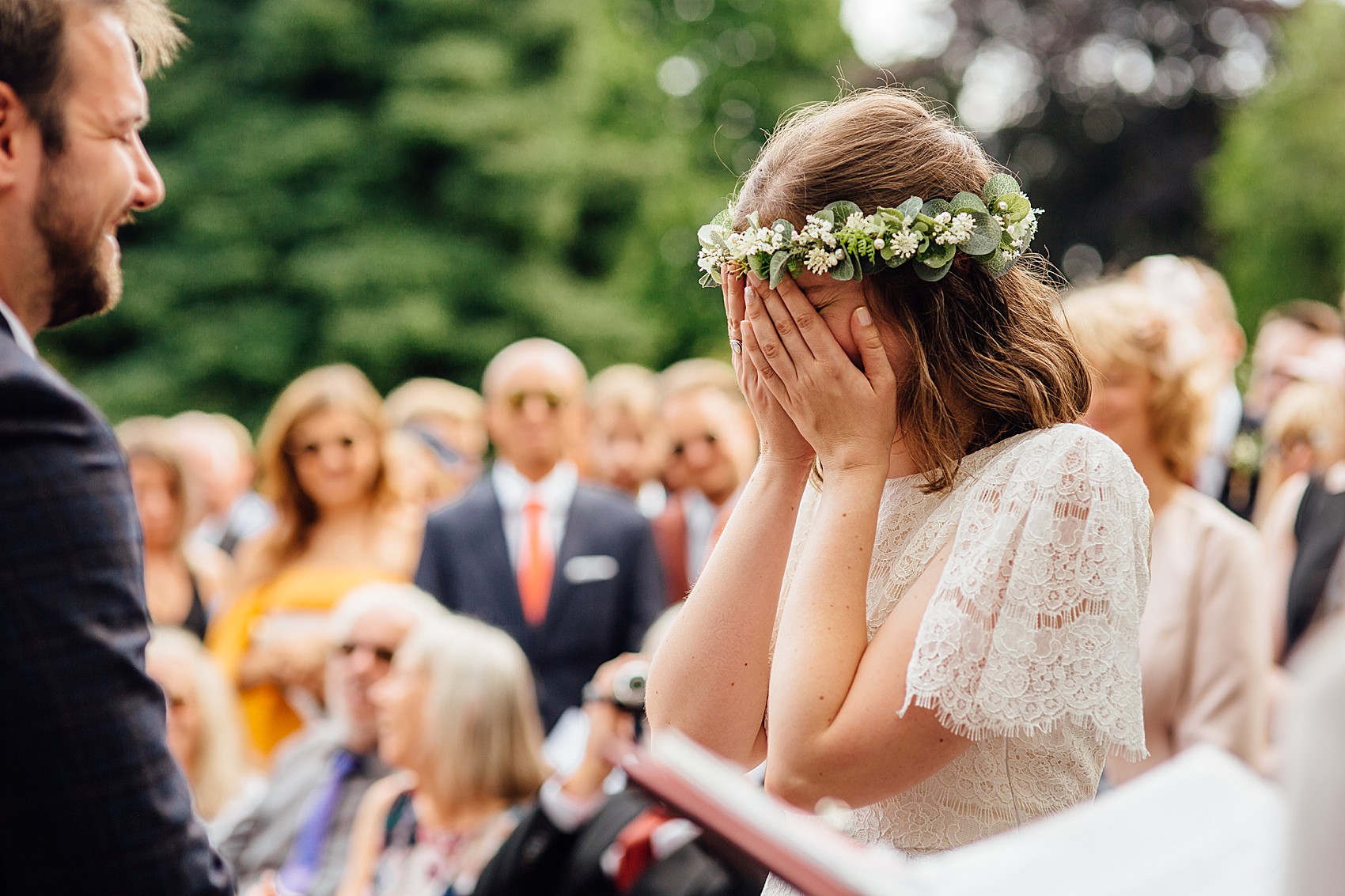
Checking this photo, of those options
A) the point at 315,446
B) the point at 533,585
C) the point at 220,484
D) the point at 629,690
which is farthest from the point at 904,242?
the point at 220,484

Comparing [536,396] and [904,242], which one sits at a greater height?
[904,242]

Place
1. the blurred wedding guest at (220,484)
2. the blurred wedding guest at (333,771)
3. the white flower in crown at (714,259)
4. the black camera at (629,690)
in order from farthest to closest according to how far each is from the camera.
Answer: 1. the blurred wedding guest at (220,484)
2. the blurred wedding guest at (333,771)
3. the black camera at (629,690)
4. the white flower in crown at (714,259)

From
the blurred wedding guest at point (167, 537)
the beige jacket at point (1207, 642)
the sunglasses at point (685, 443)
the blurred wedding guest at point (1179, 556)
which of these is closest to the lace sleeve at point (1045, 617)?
the blurred wedding guest at point (1179, 556)

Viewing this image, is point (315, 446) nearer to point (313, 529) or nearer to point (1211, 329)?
point (313, 529)

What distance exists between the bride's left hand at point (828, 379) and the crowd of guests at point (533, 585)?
1239 mm

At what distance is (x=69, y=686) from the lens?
5.36 feet

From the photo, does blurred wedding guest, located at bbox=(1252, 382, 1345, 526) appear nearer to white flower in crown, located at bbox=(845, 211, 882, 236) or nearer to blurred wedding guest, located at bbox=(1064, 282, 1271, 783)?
blurred wedding guest, located at bbox=(1064, 282, 1271, 783)

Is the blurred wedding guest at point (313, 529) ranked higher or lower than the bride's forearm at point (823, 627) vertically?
lower

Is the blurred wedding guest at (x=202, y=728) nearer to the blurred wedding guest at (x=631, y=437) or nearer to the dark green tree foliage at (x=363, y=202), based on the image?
the blurred wedding guest at (x=631, y=437)

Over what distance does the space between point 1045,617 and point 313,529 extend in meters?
4.97

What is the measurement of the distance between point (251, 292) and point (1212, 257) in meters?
19.7

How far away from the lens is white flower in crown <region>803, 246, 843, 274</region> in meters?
2.17

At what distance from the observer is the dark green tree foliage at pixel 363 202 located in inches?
784

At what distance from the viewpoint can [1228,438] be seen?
7191 millimetres
